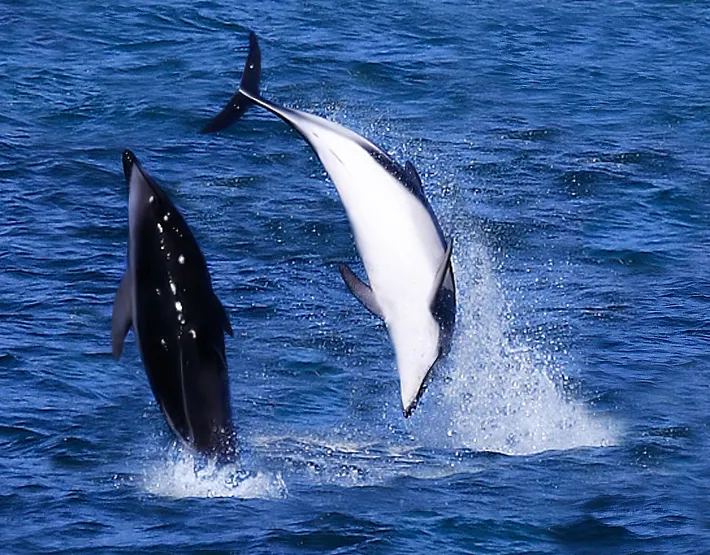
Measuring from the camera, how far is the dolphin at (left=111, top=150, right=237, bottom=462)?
9.50 metres

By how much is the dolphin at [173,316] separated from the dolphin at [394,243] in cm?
219

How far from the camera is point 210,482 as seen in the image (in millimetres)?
13016

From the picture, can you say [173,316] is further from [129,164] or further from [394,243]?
[394,243]

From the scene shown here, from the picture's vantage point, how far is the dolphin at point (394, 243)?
11719 mm

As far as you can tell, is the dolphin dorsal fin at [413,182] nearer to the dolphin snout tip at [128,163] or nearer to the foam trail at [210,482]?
the foam trail at [210,482]

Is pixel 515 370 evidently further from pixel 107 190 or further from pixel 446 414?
pixel 107 190

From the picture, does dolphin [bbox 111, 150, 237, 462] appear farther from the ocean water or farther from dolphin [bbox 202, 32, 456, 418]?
the ocean water

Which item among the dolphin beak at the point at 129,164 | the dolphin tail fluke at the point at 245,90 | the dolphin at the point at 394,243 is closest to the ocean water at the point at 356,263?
the dolphin at the point at 394,243

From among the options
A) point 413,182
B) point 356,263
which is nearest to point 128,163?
point 413,182

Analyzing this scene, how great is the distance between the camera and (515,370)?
1628 centimetres

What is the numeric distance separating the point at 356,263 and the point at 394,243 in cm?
765

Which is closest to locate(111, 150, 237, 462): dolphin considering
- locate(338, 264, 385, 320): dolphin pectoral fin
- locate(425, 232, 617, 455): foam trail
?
locate(338, 264, 385, 320): dolphin pectoral fin

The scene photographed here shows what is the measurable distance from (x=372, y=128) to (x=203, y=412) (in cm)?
1468

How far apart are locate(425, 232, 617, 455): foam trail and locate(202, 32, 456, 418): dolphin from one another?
2716mm
